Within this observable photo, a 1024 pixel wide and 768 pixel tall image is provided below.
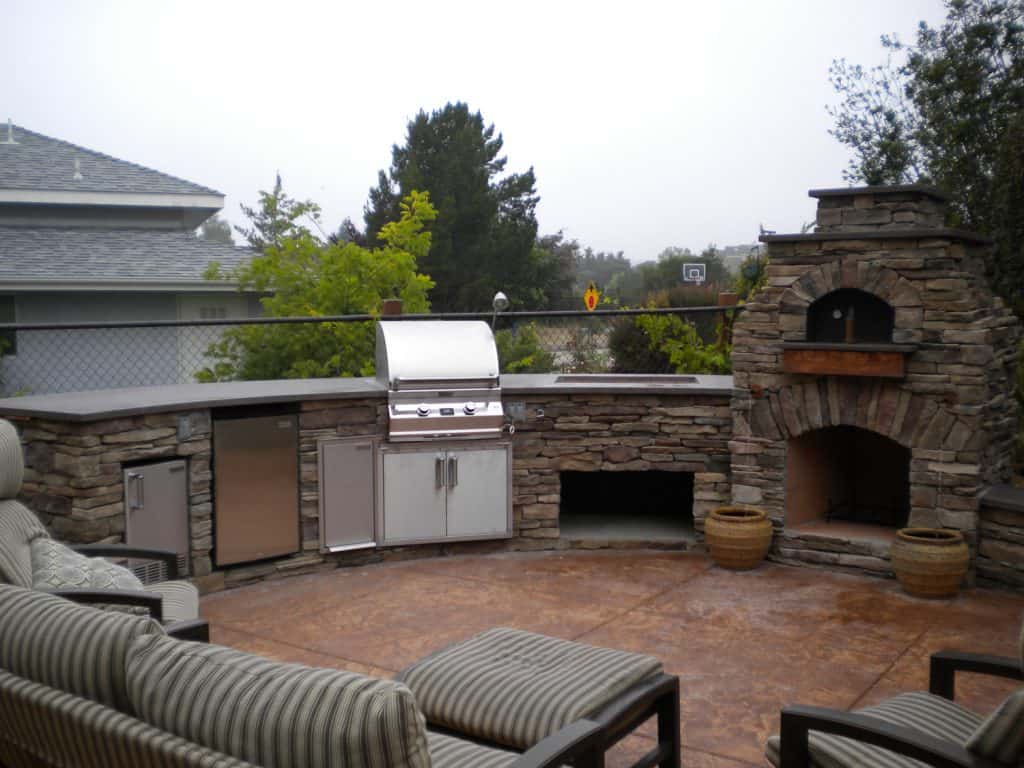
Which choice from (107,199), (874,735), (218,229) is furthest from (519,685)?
(218,229)

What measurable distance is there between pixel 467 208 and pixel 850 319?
17.2 meters

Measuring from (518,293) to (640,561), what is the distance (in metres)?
16.8

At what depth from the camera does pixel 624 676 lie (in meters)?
3.12

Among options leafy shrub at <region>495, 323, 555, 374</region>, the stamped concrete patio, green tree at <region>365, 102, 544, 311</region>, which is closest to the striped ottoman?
the stamped concrete patio

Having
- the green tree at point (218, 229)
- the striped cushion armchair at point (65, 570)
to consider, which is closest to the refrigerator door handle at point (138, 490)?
the striped cushion armchair at point (65, 570)

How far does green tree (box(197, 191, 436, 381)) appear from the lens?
9.65m

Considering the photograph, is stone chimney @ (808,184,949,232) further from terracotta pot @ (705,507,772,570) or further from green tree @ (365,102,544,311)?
green tree @ (365,102,544,311)

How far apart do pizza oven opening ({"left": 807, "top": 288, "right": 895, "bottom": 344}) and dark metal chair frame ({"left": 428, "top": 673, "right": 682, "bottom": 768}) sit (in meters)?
3.25

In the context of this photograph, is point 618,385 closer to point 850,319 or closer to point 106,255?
point 850,319

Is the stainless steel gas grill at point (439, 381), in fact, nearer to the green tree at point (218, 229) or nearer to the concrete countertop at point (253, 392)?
the concrete countertop at point (253, 392)

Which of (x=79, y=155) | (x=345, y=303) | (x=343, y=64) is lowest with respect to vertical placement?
(x=345, y=303)

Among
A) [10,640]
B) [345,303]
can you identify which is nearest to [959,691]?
[10,640]

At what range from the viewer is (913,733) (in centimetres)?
238

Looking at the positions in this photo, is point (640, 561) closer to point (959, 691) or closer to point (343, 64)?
point (959, 691)
